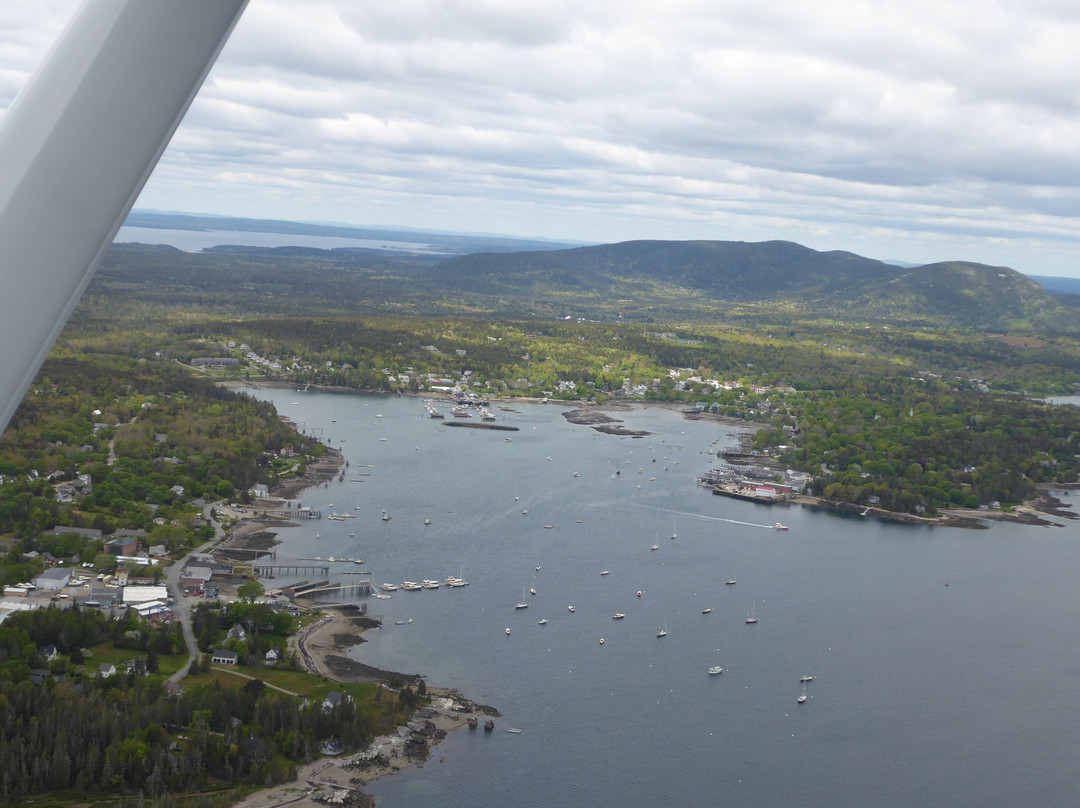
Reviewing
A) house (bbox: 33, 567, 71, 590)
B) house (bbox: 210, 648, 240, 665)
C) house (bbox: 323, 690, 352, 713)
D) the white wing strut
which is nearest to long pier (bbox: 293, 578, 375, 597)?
house (bbox: 210, 648, 240, 665)

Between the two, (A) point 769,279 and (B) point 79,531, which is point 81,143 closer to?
(B) point 79,531

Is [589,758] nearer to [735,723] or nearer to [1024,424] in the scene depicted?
[735,723]

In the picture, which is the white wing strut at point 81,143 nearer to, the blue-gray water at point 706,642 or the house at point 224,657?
the blue-gray water at point 706,642

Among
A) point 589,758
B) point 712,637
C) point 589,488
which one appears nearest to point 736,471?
point 589,488

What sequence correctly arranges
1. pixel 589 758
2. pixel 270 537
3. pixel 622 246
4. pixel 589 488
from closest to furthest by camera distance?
pixel 589 758, pixel 270 537, pixel 589 488, pixel 622 246

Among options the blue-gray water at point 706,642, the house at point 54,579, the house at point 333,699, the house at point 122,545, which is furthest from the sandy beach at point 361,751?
the house at point 122,545
